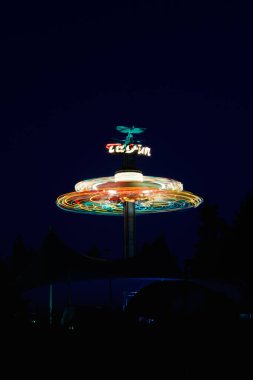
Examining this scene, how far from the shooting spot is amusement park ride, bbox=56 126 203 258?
49.3 metres

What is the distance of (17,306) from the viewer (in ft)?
99.8

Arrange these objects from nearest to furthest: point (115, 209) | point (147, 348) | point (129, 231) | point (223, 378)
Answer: point (223, 378) → point (147, 348) → point (129, 231) → point (115, 209)

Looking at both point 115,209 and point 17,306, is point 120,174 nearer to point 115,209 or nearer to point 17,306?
point 115,209

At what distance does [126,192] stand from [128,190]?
0.69 meters

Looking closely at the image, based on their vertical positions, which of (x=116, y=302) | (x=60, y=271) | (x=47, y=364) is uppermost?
(x=47, y=364)

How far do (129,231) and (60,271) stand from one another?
436 inches

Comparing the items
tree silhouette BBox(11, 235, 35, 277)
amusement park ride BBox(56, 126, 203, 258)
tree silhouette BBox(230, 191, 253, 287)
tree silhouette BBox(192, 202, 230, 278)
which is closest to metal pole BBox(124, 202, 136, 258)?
amusement park ride BBox(56, 126, 203, 258)

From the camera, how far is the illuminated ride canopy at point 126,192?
49031mm

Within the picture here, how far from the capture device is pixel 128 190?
164 ft

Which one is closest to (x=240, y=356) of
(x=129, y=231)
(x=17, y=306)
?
(x=17, y=306)

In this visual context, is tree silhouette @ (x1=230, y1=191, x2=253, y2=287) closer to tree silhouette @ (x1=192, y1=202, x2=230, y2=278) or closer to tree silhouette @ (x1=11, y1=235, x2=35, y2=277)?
tree silhouette @ (x1=192, y1=202, x2=230, y2=278)

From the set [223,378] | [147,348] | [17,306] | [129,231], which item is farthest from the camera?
[129,231]

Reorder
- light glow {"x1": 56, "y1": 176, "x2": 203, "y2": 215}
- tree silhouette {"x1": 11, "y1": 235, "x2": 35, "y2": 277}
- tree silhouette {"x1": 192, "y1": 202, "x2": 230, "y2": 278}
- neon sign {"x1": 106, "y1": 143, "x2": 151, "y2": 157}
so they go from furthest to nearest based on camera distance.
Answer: tree silhouette {"x1": 11, "y1": 235, "x2": 35, "y2": 277} < tree silhouette {"x1": 192, "y1": 202, "x2": 230, "y2": 278} < neon sign {"x1": 106, "y1": 143, "x2": 151, "y2": 157} < light glow {"x1": 56, "y1": 176, "x2": 203, "y2": 215}

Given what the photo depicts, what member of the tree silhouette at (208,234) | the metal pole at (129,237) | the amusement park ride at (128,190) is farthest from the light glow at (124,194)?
the tree silhouette at (208,234)
